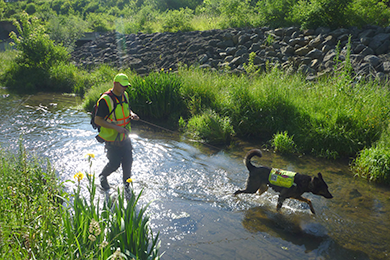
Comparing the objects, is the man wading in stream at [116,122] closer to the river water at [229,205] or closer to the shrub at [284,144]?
the river water at [229,205]

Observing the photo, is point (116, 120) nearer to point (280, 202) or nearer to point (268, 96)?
point (280, 202)

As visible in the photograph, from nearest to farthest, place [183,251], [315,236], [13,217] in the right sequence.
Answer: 1. [13,217]
2. [183,251]
3. [315,236]

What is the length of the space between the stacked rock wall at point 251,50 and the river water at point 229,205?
4333mm

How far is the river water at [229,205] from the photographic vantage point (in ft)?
13.4

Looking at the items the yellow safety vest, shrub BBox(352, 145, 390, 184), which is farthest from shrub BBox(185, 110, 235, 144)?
the yellow safety vest

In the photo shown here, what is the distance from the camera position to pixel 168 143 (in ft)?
28.9

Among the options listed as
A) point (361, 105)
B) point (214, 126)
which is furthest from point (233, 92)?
point (361, 105)

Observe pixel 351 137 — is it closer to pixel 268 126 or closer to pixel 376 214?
pixel 268 126

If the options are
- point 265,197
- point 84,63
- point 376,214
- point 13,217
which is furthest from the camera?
point 84,63

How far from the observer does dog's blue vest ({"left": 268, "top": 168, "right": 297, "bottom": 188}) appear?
15.3 feet

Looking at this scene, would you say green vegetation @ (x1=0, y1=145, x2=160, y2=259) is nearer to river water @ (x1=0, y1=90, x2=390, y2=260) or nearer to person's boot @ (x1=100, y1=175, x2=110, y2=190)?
river water @ (x1=0, y1=90, x2=390, y2=260)

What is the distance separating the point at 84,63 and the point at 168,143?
15.1 meters

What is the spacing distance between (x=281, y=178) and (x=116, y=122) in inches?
118

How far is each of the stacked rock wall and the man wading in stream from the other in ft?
21.5
